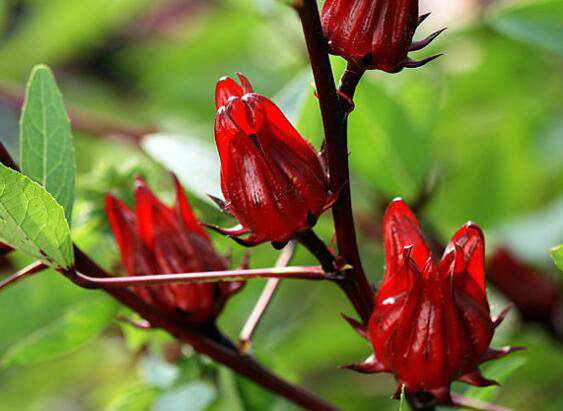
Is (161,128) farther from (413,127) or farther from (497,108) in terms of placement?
(497,108)

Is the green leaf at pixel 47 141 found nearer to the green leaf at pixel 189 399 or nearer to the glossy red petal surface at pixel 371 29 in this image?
the glossy red petal surface at pixel 371 29

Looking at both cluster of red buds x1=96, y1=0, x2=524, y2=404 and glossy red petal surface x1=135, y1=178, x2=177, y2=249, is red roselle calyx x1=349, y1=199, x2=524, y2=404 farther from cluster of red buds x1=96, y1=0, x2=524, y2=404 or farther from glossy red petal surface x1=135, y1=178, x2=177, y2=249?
glossy red petal surface x1=135, y1=178, x2=177, y2=249

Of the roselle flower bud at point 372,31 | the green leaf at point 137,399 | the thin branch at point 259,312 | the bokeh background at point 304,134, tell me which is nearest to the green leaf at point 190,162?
the bokeh background at point 304,134

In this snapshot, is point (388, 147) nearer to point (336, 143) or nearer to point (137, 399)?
point (137, 399)

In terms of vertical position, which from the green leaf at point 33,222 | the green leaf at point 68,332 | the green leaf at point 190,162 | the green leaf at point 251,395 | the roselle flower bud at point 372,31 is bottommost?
the green leaf at point 251,395

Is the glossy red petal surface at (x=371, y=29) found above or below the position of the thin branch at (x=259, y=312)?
above

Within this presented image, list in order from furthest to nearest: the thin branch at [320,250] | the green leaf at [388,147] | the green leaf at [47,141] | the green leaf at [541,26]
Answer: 1. the green leaf at [388,147]
2. the green leaf at [541,26]
3. the green leaf at [47,141]
4. the thin branch at [320,250]
